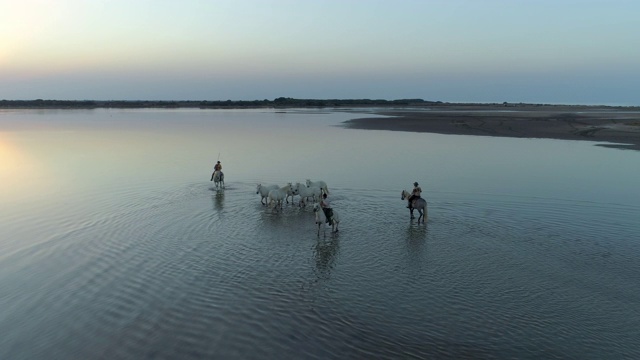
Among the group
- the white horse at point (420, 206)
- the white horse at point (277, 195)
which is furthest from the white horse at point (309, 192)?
the white horse at point (420, 206)

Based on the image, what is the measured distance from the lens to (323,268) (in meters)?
13.5

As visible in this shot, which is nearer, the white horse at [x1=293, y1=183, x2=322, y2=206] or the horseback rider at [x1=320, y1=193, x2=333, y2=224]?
the horseback rider at [x1=320, y1=193, x2=333, y2=224]

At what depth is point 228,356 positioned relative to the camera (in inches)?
351

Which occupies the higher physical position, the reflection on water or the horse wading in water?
the horse wading in water

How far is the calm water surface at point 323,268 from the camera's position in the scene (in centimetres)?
951

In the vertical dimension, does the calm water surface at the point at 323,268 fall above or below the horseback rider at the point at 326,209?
below

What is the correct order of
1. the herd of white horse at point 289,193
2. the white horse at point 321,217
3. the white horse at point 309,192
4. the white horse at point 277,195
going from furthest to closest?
the white horse at point 309,192, the herd of white horse at point 289,193, the white horse at point 277,195, the white horse at point 321,217

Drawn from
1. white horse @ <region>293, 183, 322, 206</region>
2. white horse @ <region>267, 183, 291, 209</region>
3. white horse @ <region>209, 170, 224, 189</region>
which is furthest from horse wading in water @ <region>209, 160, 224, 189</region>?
white horse @ <region>293, 183, 322, 206</region>

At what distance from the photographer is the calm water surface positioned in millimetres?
9508

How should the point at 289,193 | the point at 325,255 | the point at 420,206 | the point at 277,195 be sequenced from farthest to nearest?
the point at 289,193, the point at 277,195, the point at 420,206, the point at 325,255

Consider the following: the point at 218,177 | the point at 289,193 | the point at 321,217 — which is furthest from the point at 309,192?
the point at 218,177

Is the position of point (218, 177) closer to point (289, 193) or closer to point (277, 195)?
point (289, 193)

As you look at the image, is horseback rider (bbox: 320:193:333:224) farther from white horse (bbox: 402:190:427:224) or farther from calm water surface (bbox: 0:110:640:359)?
white horse (bbox: 402:190:427:224)

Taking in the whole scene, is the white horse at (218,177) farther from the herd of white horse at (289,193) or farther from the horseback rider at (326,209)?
the horseback rider at (326,209)
